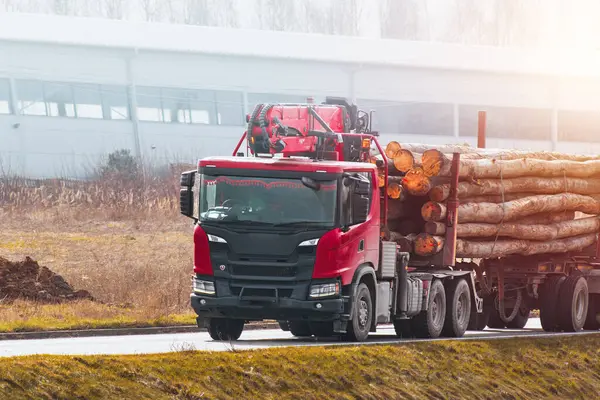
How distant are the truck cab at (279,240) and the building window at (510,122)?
4411 cm

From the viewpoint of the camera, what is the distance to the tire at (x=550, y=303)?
26891 mm

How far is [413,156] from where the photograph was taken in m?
23.5

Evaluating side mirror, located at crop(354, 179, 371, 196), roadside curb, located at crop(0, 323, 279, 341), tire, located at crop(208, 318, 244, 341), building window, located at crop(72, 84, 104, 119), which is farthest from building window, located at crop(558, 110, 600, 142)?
side mirror, located at crop(354, 179, 371, 196)

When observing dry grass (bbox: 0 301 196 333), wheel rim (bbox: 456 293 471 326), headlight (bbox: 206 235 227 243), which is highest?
headlight (bbox: 206 235 227 243)

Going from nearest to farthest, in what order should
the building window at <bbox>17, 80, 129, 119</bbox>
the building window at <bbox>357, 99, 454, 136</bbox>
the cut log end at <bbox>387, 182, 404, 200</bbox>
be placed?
the cut log end at <bbox>387, 182, 404, 200</bbox> < the building window at <bbox>17, 80, 129, 119</bbox> < the building window at <bbox>357, 99, 454, 136</bbox>

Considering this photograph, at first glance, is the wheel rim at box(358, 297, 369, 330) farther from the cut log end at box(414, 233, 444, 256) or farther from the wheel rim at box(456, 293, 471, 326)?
the wheel rim at box(456, 293, 471, 326)

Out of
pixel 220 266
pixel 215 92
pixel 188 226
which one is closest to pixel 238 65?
pixel 215 92

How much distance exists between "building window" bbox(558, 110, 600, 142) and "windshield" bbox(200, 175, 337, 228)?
48077 mm

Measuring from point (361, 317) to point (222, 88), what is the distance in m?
37.9

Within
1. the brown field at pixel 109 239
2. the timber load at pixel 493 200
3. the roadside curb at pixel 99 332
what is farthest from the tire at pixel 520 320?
the roadside curb at pixel 99 332

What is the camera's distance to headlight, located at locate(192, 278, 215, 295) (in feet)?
65.2

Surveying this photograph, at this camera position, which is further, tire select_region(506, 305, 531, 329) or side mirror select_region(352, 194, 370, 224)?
tire select_region(506, 305, 531, 329)

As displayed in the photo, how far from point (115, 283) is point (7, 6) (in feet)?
260

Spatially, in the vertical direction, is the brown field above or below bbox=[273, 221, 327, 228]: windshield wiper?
below
